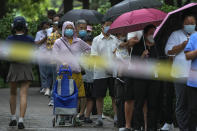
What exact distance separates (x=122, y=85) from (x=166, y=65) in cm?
83

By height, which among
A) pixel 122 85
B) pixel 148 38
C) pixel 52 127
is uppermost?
pixel 148 38

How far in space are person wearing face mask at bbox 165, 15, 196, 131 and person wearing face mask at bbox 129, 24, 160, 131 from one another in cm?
42

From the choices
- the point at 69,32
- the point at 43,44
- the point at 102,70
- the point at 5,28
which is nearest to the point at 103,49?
the point at 102,70

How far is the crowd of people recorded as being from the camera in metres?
8.73

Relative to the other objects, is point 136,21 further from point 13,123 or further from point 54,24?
point 54,24

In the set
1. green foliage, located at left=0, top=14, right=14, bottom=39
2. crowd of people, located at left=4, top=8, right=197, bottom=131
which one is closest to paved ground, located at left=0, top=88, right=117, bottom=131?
crowd of people, located at left=4, top=8, right=197, bottom=131

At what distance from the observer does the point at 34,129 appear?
10.0 meters

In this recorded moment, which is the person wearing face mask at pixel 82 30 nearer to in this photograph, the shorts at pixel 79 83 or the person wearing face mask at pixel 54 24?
the shorts at pixel 79 83

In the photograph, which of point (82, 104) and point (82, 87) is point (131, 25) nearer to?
point (82, 87)

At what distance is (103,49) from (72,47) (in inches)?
22.6

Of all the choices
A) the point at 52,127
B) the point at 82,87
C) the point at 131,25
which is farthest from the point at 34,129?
the point at 131,25

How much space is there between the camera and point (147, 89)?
920 cm

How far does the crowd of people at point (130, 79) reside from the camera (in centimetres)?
873

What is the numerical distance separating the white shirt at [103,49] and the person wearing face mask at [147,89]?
178 cm
